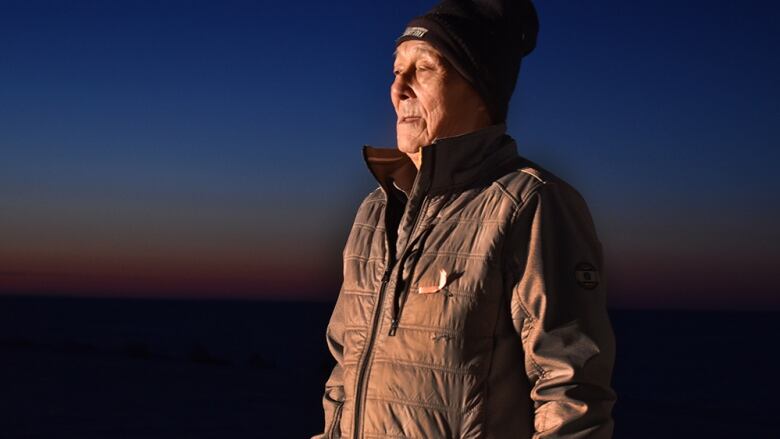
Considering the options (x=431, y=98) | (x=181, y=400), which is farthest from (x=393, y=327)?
(x=181, y=400)

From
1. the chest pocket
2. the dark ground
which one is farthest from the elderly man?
the dark ground

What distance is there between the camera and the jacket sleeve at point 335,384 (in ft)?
8.26

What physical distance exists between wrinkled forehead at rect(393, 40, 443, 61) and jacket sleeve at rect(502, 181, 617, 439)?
17.9 inches

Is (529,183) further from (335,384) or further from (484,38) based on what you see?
(335,384)

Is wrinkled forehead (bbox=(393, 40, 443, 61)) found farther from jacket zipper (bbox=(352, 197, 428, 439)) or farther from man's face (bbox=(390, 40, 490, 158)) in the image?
jacket zipper (bbox=(352, 197, 428, 439))

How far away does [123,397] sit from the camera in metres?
8.62

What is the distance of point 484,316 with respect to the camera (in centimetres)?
216

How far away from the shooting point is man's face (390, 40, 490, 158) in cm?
244

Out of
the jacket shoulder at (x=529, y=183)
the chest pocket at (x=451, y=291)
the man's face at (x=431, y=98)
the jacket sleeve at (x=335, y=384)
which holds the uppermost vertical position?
the man's face at (x=431, y=98)

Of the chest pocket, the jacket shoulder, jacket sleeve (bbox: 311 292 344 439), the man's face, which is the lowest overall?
jacket sleeve (bbox: 311 292 344 439)

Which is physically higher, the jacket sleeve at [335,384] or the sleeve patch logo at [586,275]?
the sleeve patch logo at [586,275]

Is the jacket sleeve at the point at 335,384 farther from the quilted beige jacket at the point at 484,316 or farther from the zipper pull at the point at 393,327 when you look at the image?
the zipper pull at the point at 393,327

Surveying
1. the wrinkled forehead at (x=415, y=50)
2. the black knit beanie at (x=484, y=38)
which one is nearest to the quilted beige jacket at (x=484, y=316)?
the black knit beanie at (x=484, y=38)

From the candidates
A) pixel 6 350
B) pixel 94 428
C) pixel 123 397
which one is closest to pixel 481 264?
pixel 94 428
